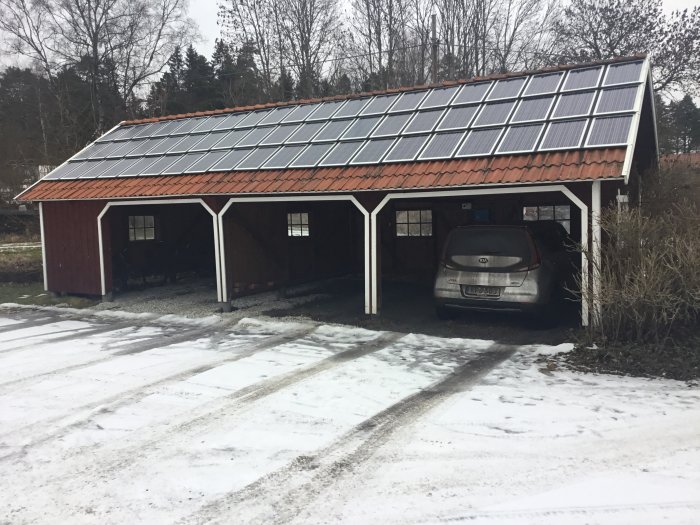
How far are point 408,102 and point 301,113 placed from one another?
9.57 ft

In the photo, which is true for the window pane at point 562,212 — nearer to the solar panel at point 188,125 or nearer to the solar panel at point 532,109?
the solar panel at point 532,109

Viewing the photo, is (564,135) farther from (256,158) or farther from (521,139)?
(256,158)

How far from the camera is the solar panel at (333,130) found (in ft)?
39.4

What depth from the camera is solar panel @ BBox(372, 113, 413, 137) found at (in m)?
11.3

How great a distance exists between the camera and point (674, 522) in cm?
339

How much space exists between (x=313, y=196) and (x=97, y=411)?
575 centimetres

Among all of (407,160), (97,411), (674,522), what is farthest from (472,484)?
(407,160)

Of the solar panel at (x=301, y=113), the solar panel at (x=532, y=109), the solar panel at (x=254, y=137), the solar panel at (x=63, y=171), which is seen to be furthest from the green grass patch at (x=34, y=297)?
the solar panel at (x=532, y=109)

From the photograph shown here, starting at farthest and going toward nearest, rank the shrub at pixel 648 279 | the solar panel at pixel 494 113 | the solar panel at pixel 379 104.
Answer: the solar panel at pixel 379 104, the solar panel at pixel 494 113, the shrub at pixel 648 279

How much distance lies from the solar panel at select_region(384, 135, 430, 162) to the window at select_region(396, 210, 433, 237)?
502 cm

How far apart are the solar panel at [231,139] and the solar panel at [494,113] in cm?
597

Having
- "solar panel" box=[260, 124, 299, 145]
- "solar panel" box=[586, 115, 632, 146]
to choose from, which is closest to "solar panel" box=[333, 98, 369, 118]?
"solar panel" box=[260, 124, 299, 145]

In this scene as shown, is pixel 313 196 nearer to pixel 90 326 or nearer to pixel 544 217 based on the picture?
pixel 90 326

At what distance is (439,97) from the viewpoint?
477 inches
